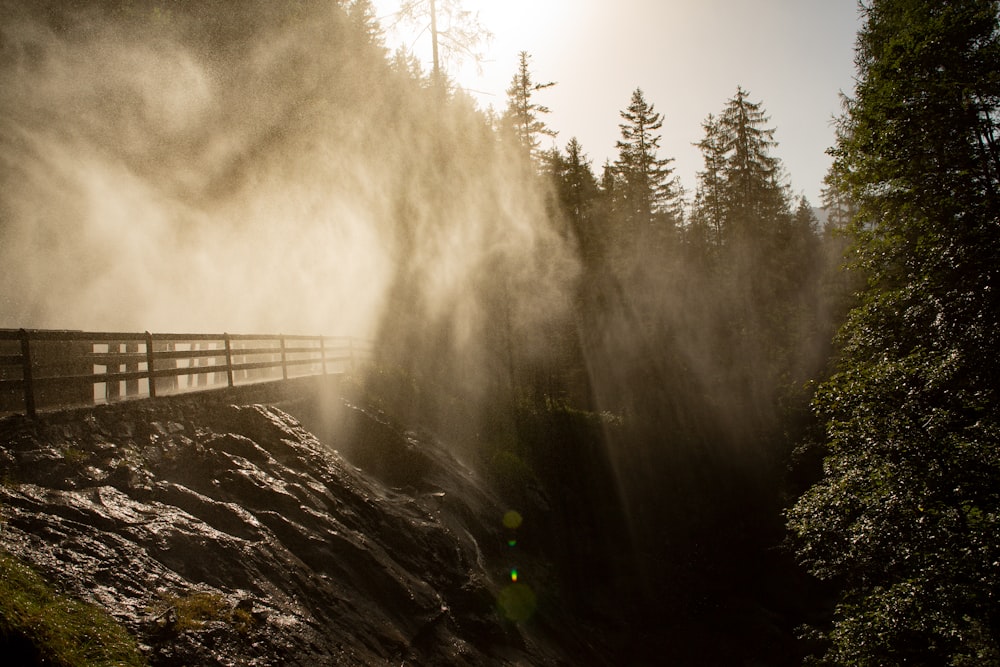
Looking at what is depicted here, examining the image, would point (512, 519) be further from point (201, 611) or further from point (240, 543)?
point (201, 611)

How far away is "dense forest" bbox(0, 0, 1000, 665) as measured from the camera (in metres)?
9.84

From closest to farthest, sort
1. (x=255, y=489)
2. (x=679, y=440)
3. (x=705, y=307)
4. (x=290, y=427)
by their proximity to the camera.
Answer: (x=255, y=489)
(x=290, y=427)
(x=679, y=440)
(x=705, y=307)

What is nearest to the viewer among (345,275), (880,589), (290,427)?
(880,589)

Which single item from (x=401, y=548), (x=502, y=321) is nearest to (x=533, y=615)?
(x=401, y=548)

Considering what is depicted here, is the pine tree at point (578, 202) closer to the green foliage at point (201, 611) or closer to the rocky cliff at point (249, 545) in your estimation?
the rocky cliff at point (249, 545)

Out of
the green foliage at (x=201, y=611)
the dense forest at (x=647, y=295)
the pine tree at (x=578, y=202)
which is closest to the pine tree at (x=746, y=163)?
the dense forest at (x=647, y=295)

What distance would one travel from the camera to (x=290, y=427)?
1246cm

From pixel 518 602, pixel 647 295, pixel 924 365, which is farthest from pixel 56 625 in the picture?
pixel 647 295

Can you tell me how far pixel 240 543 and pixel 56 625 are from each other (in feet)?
9.74

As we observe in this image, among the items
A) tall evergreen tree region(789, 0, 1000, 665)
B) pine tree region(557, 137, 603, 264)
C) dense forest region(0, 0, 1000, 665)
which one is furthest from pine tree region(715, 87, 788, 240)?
tall evergreen tree region(789, 0, 1000, 665)

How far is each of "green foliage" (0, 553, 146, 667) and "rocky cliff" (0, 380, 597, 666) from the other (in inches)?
7.4

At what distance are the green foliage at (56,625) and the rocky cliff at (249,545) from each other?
0.19m

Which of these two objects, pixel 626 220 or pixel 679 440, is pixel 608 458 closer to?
pixel 679 440

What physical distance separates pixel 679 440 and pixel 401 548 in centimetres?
2559
